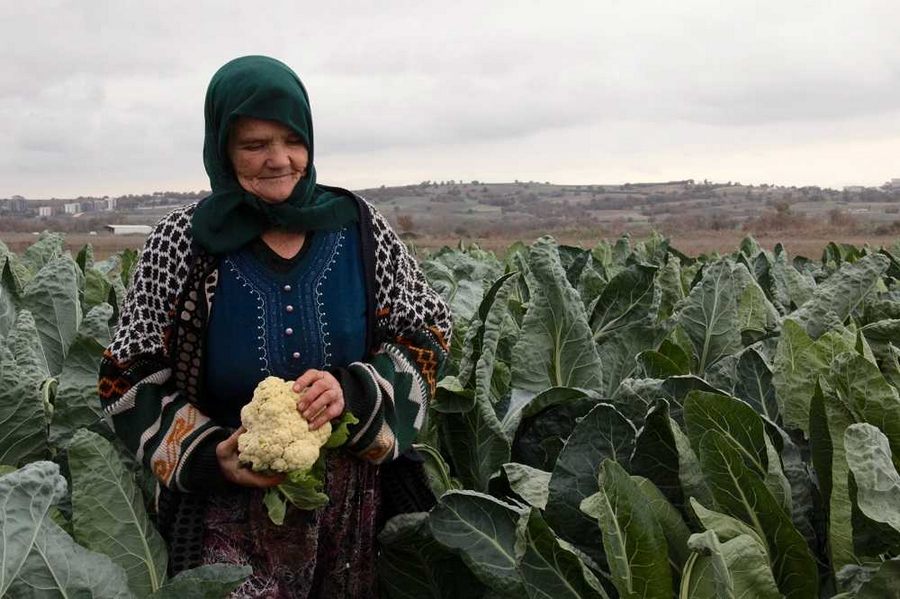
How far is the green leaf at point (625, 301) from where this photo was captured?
286 cm

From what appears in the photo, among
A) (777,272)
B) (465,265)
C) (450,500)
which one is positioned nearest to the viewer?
(450,500)

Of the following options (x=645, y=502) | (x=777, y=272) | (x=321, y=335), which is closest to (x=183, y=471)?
(x=321, y=335)

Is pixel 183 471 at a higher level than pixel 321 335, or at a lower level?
lower

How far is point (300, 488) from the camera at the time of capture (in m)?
2.22

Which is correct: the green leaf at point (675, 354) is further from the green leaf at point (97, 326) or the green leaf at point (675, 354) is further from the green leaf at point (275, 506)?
the green leaf at point (97, 326)

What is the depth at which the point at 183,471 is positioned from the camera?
2240mm

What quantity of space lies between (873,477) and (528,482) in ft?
2.36

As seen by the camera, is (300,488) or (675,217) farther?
(675,217)

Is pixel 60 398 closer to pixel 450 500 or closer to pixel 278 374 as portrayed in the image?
pixel 278 374

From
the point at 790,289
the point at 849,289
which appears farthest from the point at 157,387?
the point at 790,289

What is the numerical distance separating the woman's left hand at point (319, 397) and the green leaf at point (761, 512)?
32.6 inches

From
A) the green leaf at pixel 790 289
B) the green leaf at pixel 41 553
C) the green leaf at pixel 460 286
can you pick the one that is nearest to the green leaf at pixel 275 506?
the green leaf at pixel 41 553

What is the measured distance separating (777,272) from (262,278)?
3215 mm

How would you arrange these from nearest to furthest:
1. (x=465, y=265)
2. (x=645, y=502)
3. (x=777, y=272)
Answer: (x=645, y=502), (x=777, y=272), (x=465, y=265)
